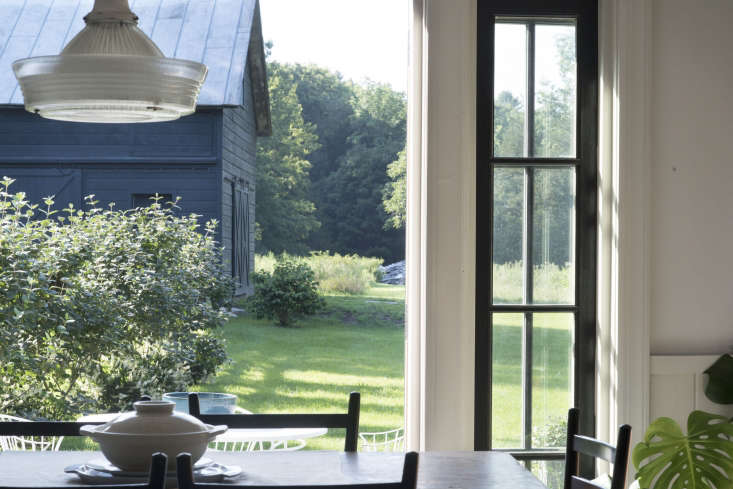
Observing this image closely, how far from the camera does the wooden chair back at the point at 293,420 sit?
77.2 inches

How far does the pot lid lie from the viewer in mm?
1527

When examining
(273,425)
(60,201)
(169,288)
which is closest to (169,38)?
(60,201)

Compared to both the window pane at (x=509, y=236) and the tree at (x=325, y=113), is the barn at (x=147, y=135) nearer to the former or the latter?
the tree at (x=325, y=113)

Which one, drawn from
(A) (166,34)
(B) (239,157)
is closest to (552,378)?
(A) (166,34)

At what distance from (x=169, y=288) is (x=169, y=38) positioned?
2.27m

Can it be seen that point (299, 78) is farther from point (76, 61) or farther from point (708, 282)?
point (76, 61)

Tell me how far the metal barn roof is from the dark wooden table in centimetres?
498

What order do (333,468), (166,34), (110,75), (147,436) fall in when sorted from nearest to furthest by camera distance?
(110,75) → (147,436) → (333,468) → (166,34)

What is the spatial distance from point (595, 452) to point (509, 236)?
90 cm

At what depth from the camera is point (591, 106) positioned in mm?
2566

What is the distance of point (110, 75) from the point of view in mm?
1302

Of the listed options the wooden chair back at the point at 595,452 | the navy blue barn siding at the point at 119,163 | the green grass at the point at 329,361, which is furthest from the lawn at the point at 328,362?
the wooden chair back at the point at 595,452

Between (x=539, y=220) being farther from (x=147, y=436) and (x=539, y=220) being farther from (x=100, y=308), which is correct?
(x=100, y=308)

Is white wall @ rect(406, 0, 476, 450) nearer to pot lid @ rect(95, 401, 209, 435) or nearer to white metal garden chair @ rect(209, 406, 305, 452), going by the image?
white metal garden chair @ rect(209, 406, 305, 452)
